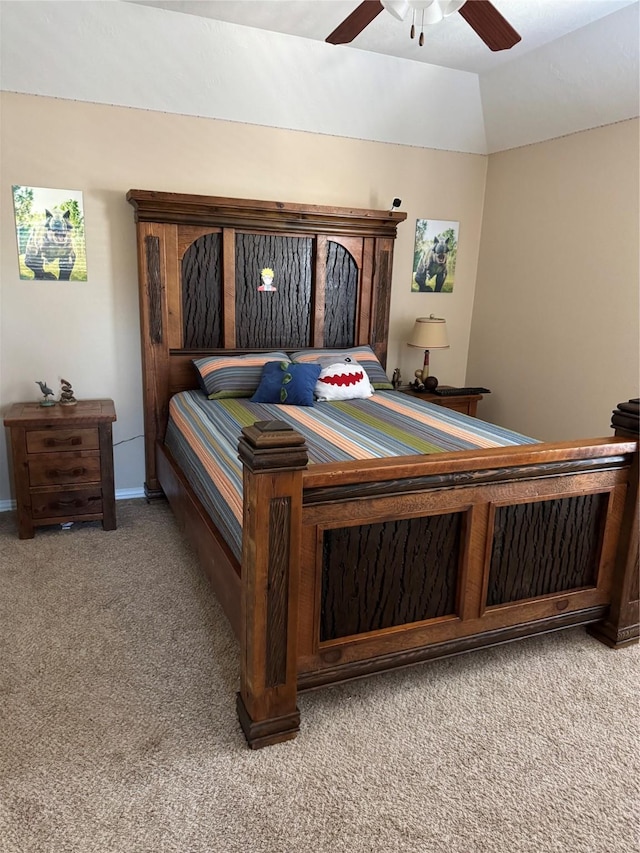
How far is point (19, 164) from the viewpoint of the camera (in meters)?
3.21

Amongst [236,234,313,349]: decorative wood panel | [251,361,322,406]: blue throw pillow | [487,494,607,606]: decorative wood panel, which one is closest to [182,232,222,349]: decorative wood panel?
[236,234,313,349]: decorative wood panel

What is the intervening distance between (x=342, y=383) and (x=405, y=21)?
73.6 inches

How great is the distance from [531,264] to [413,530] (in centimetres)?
275

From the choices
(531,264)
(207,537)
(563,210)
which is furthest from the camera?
(531,264)

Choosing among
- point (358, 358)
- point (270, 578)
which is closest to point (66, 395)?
point (358, 358)

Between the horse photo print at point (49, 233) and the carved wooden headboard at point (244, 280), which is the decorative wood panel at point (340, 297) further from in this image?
the horse photo print at point (49, 233)

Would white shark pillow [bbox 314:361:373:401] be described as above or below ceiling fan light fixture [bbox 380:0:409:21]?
below

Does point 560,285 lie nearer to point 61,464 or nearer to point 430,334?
point 430,334

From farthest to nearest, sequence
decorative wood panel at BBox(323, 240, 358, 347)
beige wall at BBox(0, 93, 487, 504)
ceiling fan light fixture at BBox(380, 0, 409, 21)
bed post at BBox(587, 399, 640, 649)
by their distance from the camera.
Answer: decorative wood panel at BBox(323, 240, 358, 347) < beige wall at BBox(0, 93, 487, 504) < bed post at BBox(587, 399, 640, 649) < ceiling fan light fixture at BBox(380, 0, 409, 21)

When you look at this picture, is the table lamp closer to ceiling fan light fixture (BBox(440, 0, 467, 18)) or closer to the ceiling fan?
the ceiling fan

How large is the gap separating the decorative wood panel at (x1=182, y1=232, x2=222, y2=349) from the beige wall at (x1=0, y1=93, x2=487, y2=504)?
0.31m

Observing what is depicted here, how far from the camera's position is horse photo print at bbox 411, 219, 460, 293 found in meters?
4.28

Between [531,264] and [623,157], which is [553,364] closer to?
[531,264]

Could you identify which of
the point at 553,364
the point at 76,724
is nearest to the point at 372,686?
the point at 76,724
